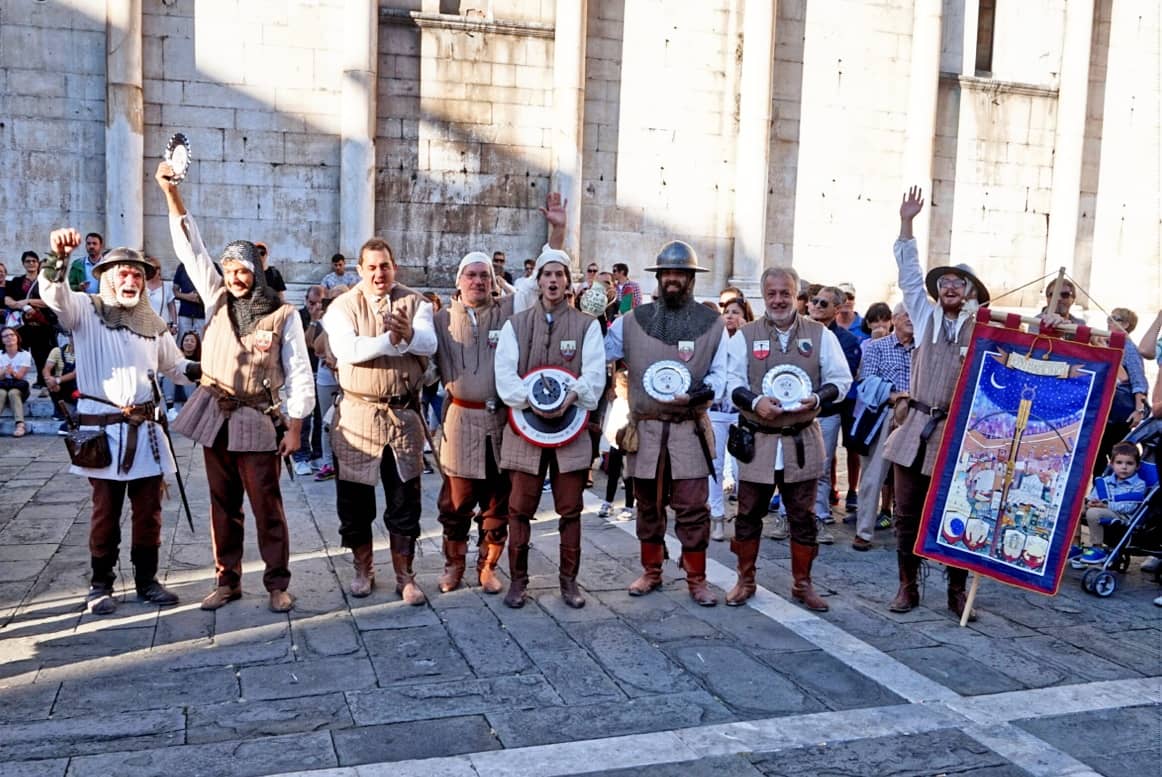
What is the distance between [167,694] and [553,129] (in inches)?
488

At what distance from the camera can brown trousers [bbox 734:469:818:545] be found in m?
6.30

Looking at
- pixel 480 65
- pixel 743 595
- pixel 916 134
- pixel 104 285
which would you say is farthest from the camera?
pixel 916 134

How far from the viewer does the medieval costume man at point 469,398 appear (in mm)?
6199

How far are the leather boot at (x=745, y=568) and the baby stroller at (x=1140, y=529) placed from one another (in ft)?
7.45

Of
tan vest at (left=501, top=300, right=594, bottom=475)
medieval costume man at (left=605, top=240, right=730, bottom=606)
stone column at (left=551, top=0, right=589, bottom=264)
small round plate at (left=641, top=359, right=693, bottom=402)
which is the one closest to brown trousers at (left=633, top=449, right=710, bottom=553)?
medieval costume man at (left=605, top=240, right=730, bottom=606)

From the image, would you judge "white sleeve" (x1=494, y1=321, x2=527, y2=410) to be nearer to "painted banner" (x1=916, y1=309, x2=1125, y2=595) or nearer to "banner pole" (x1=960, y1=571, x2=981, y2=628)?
"painted banner" (x1=916, y1=309, x2=1125, y2=595)

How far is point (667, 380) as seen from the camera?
20.2ft

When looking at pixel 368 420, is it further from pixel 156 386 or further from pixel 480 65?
pixel 480 65

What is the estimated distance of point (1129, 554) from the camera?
23.8 ft

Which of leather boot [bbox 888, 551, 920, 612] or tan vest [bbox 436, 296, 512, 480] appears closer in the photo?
tan vest [bbox 436, 296, 512, 480]

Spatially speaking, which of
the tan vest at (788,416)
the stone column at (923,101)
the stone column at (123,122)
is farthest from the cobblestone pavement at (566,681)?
the stone column at (923,101)

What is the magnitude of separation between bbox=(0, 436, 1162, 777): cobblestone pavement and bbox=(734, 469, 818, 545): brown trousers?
16.6 inches

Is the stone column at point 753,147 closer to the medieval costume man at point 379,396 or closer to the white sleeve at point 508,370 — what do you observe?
the white sleeve at point 508,370

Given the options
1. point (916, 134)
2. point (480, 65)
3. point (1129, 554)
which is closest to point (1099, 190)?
point (916, 134)
